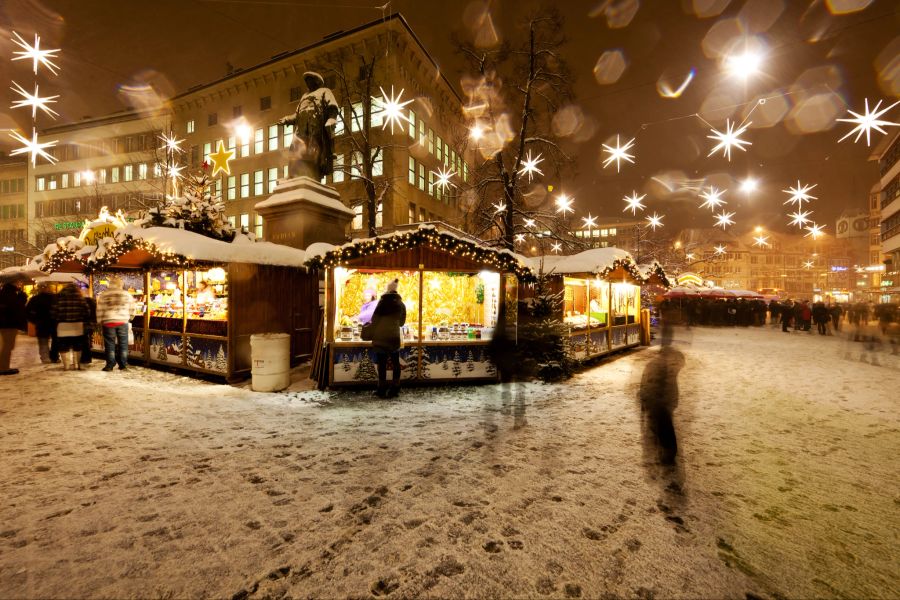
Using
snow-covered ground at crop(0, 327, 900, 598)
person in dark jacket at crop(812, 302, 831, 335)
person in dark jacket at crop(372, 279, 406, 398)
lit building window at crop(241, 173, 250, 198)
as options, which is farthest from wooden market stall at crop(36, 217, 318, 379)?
person in dark jacket at crop(812, 302, 831, 335)

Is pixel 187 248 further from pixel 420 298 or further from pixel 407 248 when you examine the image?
pixel 420 298

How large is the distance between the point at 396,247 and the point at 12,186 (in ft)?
225

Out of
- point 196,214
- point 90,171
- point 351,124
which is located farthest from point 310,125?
point 90,171

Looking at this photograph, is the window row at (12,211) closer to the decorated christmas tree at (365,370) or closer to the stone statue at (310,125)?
the stone statue at (310,125)

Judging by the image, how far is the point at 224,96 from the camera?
32719mm

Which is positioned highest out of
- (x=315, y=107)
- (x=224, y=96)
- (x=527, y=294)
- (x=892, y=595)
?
(x=224, y=96)

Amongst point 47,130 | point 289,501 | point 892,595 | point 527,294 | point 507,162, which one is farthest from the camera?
point 47,130

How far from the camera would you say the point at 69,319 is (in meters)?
9.34

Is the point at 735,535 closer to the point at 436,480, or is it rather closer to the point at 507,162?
the point at 436,480

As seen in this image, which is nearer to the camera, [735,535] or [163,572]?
[163,572]

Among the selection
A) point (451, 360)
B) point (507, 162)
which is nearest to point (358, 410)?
point (451, 360)

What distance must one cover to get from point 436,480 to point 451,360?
4.58 metres

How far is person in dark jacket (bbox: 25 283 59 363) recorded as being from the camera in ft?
32.3

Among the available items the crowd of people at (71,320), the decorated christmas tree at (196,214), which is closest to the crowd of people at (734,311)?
the decorated christmas tree at (196,214)
